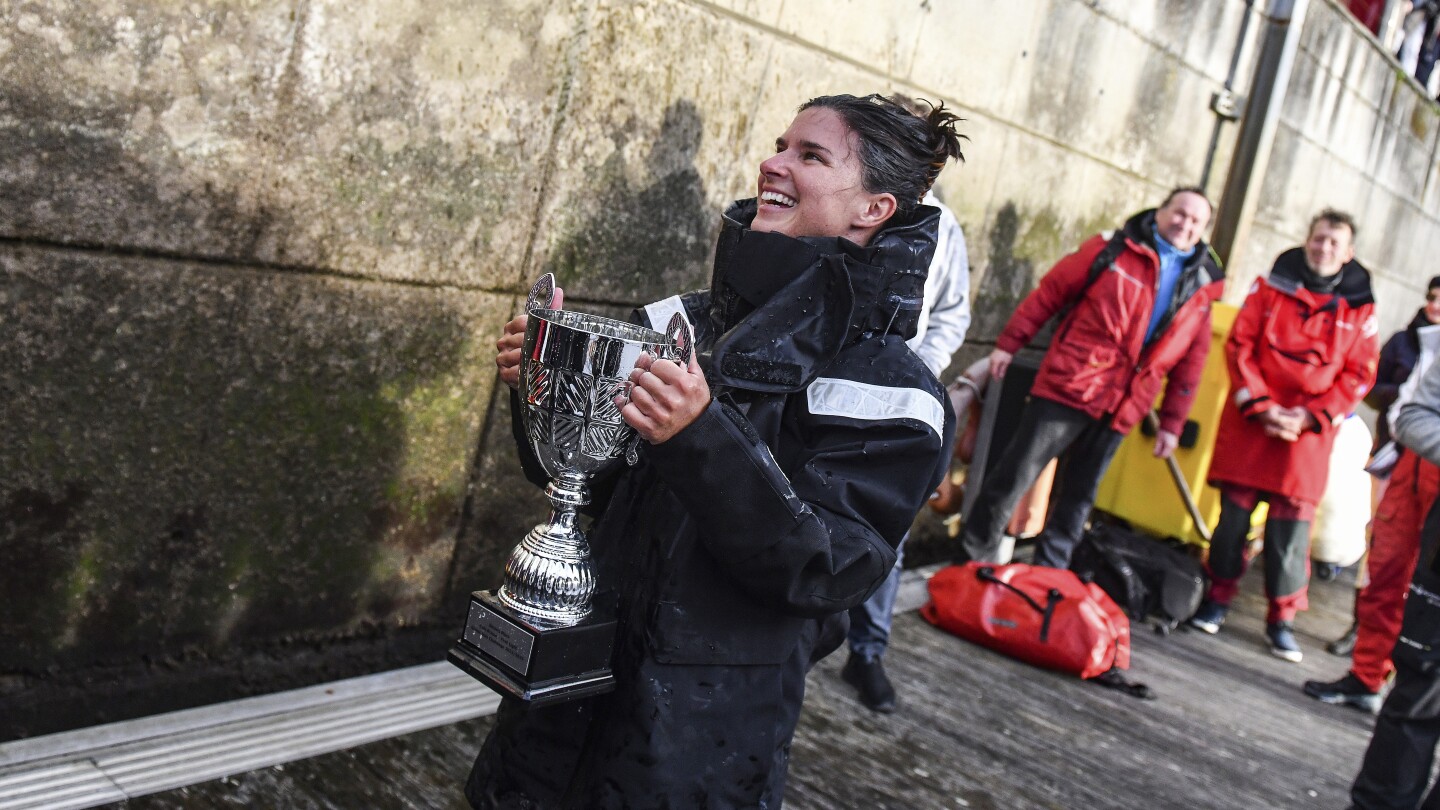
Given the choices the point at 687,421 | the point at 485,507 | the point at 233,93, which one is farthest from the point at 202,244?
the point at 687,421

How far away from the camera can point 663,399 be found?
162cm

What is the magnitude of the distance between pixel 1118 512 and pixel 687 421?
5.86 metres

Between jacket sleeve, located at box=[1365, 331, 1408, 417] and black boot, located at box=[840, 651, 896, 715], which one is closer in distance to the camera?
black boot, located at box=[840, 651, 896, 715]

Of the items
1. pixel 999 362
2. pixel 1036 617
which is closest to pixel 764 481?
pixel 1036 617

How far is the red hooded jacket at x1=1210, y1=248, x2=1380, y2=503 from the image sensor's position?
6.07m

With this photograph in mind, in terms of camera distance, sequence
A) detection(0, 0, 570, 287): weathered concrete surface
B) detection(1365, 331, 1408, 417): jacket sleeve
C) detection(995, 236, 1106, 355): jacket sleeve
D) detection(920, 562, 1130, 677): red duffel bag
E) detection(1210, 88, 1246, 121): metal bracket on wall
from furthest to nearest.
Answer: detection(1210, 88, 1246, 121): metal bracket on wall, detection(1365, 331, 1408, 417): jacket sleeve, detection(995, 236, 1106, 355): jacket sleeve, detection(920, 562, 1130, 677): red duffel bag, detection(0, 0, 570, 287): weathered concrete surface

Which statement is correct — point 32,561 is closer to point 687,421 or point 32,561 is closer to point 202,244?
point 202,244

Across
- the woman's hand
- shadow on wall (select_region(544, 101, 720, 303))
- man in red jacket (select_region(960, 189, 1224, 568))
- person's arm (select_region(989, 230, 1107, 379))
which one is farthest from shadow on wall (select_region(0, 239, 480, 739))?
man in red jacket (select_region(960, 189, 1224, 568))

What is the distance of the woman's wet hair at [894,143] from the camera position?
6.35 ft

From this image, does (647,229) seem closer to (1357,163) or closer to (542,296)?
(542,296)

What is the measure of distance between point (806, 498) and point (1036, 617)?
3.59 metres

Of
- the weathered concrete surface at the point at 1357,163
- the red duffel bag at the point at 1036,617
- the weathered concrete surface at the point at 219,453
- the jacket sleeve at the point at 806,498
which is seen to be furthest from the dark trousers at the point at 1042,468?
the jacket sleeve at the point at 806,498

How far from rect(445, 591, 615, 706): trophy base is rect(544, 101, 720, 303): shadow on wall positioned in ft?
7.29

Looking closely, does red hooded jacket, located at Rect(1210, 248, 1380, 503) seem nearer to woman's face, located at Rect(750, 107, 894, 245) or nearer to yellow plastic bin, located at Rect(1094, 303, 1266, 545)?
yellow plastic bin, located at Rect(1094, 303, 1266, 545)
